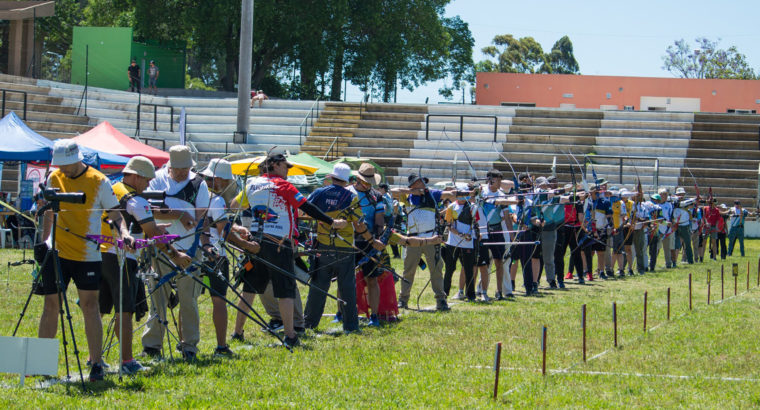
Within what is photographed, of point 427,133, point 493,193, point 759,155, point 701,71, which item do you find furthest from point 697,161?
point 701,71

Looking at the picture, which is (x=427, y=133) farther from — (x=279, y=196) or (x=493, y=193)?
(x=279, y=196)

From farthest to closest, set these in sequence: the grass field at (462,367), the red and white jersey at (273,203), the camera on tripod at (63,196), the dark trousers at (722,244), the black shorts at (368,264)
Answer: the dark trousers at (722,244) < the black shorts at (368,264) < the red and white jersey at (273,203) < the grass field at (462,367) < the camera on tripod at (63,196)

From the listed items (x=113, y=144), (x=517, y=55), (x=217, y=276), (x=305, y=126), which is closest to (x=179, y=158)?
(x=217, y=276)

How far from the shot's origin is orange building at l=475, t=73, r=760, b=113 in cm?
5084

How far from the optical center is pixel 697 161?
33125 millimetres

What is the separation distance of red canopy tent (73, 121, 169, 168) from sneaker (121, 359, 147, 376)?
41.4 feet

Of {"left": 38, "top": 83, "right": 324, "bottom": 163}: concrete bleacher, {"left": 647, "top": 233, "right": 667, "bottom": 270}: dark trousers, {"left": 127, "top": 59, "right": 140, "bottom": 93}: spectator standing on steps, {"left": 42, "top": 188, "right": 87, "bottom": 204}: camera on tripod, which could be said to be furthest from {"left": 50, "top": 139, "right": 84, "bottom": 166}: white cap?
{"left": 127, "top": 59, "right": 140, "bottom": 93}: spectator standing on steps

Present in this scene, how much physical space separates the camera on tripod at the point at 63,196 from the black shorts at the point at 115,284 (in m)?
0.94

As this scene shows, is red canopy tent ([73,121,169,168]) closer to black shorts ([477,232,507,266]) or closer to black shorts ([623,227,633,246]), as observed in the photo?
black shorts ([477,232,507,266])

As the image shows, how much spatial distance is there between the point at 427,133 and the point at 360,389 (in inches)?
1013

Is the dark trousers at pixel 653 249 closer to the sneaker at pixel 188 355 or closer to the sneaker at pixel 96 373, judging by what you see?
the sneaker at pixel 188 355

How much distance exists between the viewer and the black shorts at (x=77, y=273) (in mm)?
7375

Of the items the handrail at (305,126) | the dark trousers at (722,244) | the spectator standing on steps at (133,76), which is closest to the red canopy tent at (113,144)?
the handrail at (305,126)

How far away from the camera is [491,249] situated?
14539mm
